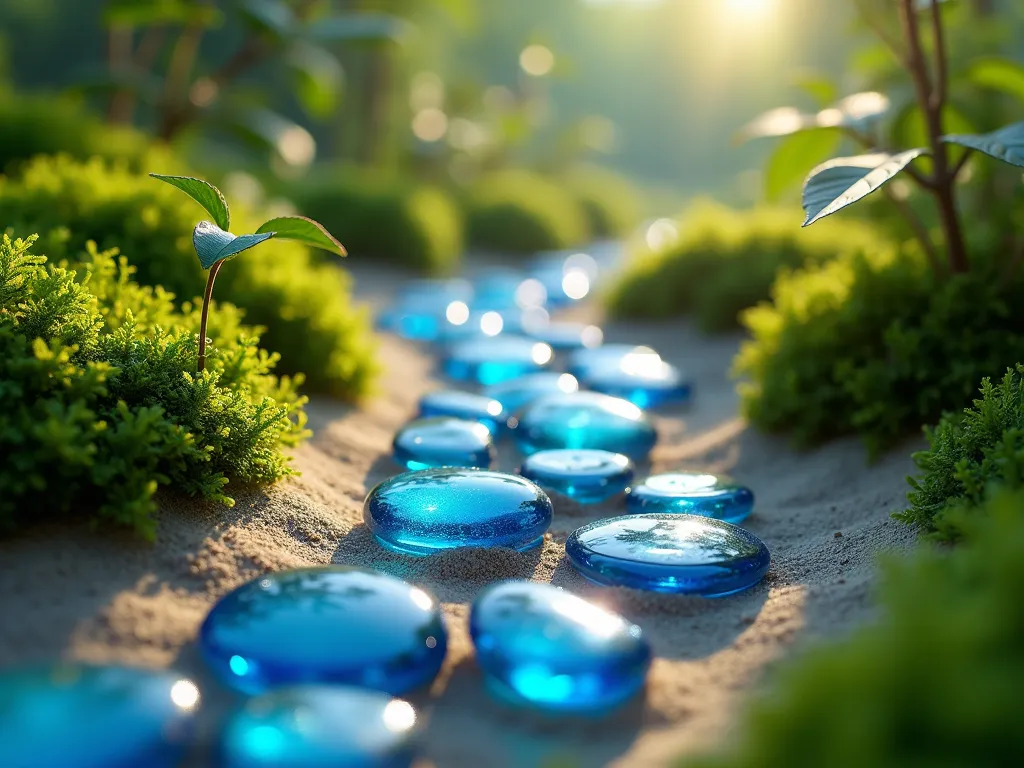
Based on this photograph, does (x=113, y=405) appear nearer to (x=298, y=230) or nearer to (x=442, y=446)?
(x=298, y=230)

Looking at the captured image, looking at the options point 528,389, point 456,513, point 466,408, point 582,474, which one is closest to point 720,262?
point 528,389

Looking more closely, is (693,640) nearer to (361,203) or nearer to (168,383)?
(168,383)

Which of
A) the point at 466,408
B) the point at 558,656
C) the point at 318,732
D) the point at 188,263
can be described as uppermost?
the point at 188,263

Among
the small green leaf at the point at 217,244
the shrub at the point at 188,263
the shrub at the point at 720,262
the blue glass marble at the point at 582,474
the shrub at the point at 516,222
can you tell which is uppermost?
the shrub at the point at 516,222

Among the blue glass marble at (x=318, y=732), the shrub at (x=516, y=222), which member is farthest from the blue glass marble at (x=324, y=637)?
the shrub at (x=516, y=222)

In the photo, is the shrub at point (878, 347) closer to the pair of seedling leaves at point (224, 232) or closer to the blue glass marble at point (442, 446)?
the blue glass marble at point (442, 446)

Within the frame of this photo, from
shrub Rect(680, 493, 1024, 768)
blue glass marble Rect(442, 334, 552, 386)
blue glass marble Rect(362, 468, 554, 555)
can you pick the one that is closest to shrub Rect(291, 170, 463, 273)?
blue glass marble Rect(442, 334, 552, 386)
